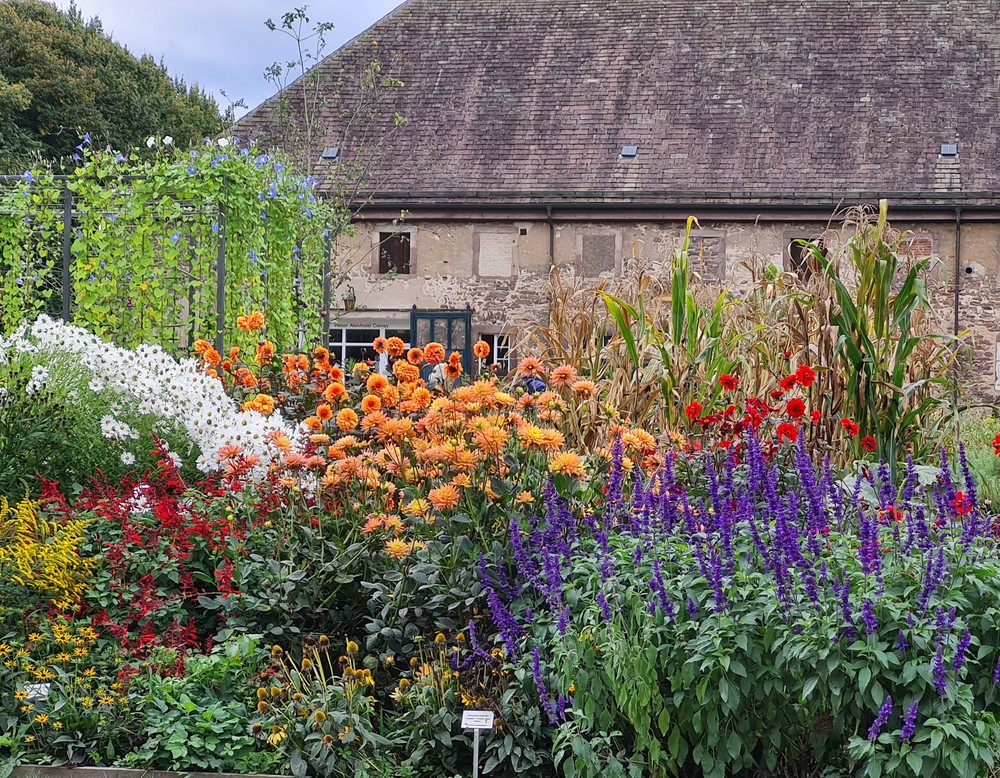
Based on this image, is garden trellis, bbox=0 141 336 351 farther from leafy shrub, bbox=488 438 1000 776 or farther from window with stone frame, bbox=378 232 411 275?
window with stone frame, bbox=378 232 411 275

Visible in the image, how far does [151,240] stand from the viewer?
9367 mm

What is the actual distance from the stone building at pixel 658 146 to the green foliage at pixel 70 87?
32.0 feet

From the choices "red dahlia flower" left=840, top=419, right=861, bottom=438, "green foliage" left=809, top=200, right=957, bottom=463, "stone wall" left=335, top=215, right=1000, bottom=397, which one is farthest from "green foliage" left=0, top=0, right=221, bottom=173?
"red dahlia flower" left=840, top=419, right=861, bottom=438

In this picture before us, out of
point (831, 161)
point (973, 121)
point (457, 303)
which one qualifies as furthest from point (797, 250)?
point (457, 303)

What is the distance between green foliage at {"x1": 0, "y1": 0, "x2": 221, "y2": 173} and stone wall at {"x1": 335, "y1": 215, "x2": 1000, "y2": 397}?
35.7 feet

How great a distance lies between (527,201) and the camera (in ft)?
65.6

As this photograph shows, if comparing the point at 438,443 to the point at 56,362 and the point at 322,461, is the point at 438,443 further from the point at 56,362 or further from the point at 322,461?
the point at 56,362

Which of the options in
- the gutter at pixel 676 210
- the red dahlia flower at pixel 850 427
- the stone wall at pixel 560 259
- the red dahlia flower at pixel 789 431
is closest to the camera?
the red dahlia flower at pixel 789 431

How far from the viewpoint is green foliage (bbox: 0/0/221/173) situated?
97.0ft

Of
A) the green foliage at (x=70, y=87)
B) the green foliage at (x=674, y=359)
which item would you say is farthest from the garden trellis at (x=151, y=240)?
the green foliage at (x=70, y=87)

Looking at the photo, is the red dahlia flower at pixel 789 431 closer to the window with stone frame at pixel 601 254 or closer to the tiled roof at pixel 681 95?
the window with stone frame at pixel 601 254

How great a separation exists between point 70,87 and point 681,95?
16366 mm

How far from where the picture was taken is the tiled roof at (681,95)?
66.0ft

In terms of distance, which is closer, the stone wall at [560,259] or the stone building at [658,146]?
the stone wall at [560,259]
